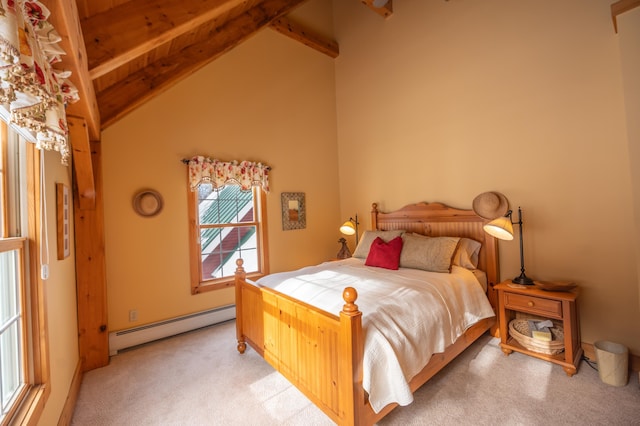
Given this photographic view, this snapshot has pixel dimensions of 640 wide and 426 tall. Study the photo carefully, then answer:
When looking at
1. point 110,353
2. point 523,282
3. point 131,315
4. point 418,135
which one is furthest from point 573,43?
point 110,353

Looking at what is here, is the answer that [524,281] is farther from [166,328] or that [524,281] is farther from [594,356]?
[166,328]

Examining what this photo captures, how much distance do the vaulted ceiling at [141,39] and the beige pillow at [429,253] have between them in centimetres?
262

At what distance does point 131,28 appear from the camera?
158cm

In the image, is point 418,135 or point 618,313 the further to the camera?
point 418,135

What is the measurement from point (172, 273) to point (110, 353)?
0.89 metres

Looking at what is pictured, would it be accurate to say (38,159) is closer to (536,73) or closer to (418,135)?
(418,135)

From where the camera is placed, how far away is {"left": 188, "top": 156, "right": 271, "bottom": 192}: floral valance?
3.21m

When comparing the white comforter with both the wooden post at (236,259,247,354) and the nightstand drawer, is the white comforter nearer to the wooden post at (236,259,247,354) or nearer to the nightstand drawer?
the nightstand drawer

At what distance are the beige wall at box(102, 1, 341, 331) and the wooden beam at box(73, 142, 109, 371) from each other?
0.78ft

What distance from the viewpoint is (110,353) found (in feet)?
8.91

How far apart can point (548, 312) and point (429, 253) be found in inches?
39.2

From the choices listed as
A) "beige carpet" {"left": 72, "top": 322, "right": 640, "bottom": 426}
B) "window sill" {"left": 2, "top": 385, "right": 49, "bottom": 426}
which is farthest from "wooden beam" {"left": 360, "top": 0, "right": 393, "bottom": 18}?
"window sill" {"left": 2, "top": 385, "right": 49, "bottom": 426}

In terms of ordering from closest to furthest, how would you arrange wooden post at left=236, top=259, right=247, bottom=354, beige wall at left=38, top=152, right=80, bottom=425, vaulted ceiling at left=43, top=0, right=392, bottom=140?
vaulted ceiling at left=43, top=0, right=392, bottom=140 < beige wall at left=38, top=152, right=80, bottom=425 < wooden post at left=236, top=259, right=247, bottom=354

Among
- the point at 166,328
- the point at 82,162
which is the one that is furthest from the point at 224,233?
the point at 82,162
